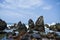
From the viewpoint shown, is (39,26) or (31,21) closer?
(39,26)

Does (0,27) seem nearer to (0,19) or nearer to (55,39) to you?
(0,19)

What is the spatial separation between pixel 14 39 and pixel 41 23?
147 ft

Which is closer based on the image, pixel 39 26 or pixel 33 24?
pixel 39 26

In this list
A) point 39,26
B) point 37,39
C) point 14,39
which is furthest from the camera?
point 39,26

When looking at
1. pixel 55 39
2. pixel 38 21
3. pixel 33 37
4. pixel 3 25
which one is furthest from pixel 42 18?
pixel 33 37

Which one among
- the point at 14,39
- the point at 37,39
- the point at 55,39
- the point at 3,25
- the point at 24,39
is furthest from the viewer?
the point at 3,25

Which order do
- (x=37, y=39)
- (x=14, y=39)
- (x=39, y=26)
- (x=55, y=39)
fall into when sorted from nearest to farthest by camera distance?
1. (x=37, y=39)
2. (x=14, y=39)
3. (x=55, y=39)
4. (x=39, y=26)

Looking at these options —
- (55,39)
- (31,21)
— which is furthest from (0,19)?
(55,39)

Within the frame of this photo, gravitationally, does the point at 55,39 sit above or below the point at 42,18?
below

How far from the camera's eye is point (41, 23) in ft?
219

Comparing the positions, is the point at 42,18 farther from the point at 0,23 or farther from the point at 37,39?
the point at 37,39

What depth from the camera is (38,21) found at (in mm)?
68812

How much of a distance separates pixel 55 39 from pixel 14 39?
665 cm

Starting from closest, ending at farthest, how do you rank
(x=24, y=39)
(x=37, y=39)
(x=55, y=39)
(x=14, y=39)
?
(x=24, y=39) < (x=37, y=39) < (x=14, y=39) < (x=55, y=39)
